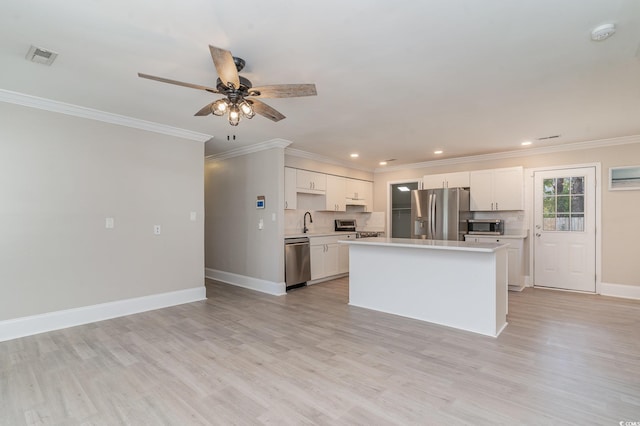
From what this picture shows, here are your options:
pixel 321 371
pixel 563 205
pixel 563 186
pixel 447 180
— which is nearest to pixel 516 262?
pixel 563 205

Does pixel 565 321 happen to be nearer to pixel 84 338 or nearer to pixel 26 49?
pixel 84 338

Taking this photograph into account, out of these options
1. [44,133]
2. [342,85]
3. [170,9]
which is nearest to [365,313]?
[342,85]

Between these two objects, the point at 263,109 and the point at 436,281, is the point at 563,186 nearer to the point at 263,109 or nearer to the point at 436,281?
the point at 436,281

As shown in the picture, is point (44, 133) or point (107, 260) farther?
point (107, 260)

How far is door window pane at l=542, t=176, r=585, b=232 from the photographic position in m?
5.11

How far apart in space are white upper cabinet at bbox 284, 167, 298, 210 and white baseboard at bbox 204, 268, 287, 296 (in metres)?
1.33

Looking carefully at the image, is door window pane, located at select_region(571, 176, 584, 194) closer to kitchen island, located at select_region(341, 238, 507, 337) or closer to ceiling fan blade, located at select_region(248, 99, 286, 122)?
kitchen island, located at select_region(341, 238, 507, 337)

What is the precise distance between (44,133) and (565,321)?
624 centimetres

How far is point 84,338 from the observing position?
3141mm

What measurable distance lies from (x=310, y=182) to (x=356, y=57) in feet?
11.5

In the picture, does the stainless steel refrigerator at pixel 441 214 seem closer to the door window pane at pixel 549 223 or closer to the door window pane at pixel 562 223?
the door window pane at pixel 549 223

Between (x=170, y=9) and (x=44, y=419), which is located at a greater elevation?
(x=170, y=9)

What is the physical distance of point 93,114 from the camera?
3.63 metres

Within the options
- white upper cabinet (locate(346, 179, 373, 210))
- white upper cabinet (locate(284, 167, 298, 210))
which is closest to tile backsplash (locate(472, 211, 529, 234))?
white upper cabinet (locate(346, 179, 373, 210))
